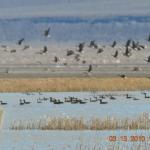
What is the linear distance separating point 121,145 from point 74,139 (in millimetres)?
3247

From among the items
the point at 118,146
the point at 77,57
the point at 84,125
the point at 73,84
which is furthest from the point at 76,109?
the point at 77,57

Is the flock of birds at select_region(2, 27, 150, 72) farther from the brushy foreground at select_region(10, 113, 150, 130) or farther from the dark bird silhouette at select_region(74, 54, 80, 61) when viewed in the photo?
the brushy foreground at select_region(10, 113, 150, 130)

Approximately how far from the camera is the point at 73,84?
79812 mm

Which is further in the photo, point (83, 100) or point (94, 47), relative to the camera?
point (94, 47)

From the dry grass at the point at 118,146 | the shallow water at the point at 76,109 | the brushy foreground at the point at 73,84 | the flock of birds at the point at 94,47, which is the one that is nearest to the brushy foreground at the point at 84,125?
the shallow water at the point at 76,109

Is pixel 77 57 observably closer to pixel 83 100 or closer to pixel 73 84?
pixel 73 84

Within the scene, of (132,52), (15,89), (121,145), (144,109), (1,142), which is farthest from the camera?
(132,52)

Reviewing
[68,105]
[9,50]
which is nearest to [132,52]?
[9,50]

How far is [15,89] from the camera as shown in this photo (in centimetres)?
7650

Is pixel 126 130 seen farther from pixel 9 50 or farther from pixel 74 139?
pixel 9 50

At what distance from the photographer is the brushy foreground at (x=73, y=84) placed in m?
76.2

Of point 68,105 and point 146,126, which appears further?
point 68,105
